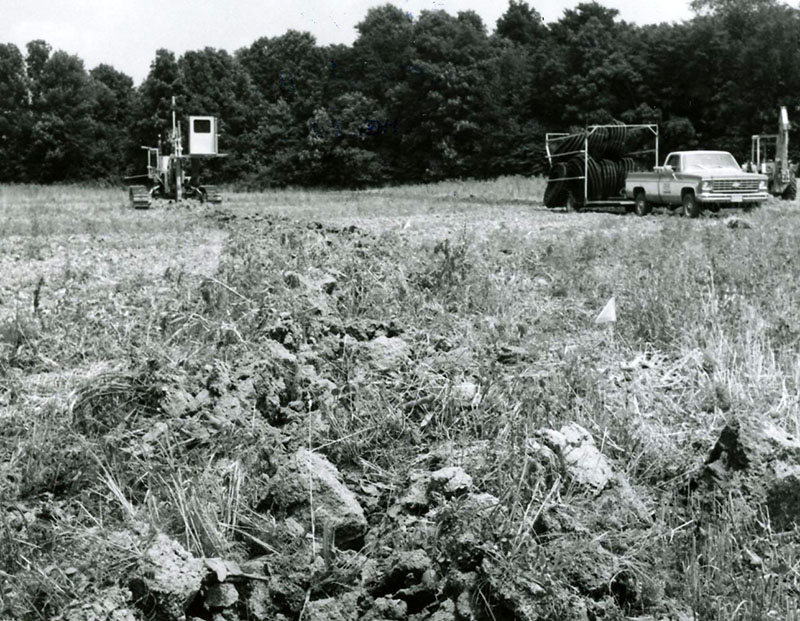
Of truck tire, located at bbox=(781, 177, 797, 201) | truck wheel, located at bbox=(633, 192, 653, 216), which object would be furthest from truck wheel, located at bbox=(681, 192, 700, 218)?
truck tire, located at bbox=(781, 177, 797, 201)

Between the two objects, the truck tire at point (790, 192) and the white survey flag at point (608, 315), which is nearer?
the white survey flag at point (608, 315)

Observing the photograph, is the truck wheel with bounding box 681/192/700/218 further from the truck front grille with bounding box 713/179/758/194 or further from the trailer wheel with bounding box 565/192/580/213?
the trailer wheel with bounding box 565/192/580/213

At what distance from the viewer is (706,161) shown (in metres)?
24.6

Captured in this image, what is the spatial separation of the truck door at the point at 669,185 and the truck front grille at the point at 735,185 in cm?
101

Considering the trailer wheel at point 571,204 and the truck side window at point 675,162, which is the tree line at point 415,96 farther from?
the truck side window at point 675,162

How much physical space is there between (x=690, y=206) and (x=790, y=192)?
726cm

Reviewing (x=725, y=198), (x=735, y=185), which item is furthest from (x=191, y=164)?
(x=735, y=185)

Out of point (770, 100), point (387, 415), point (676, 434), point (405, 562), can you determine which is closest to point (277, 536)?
point (405, 562)

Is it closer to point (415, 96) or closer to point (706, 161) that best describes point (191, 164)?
point (706, 161)

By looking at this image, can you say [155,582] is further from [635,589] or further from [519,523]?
[635,589]

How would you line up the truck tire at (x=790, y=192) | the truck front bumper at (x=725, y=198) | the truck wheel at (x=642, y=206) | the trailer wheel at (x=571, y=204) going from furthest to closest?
the truck tire at (x=790, y=192) → the trailer wheel at (x=571, y=204) → the truck wheel at (x=642, y=206) → the truck front bumper at (x=725, y=198)

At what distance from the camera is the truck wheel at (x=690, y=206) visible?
76.4 feet

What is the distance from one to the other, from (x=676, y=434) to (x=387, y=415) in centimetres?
139

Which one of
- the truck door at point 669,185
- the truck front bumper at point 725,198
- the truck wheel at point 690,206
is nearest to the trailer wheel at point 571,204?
the truck door at point 669,185
